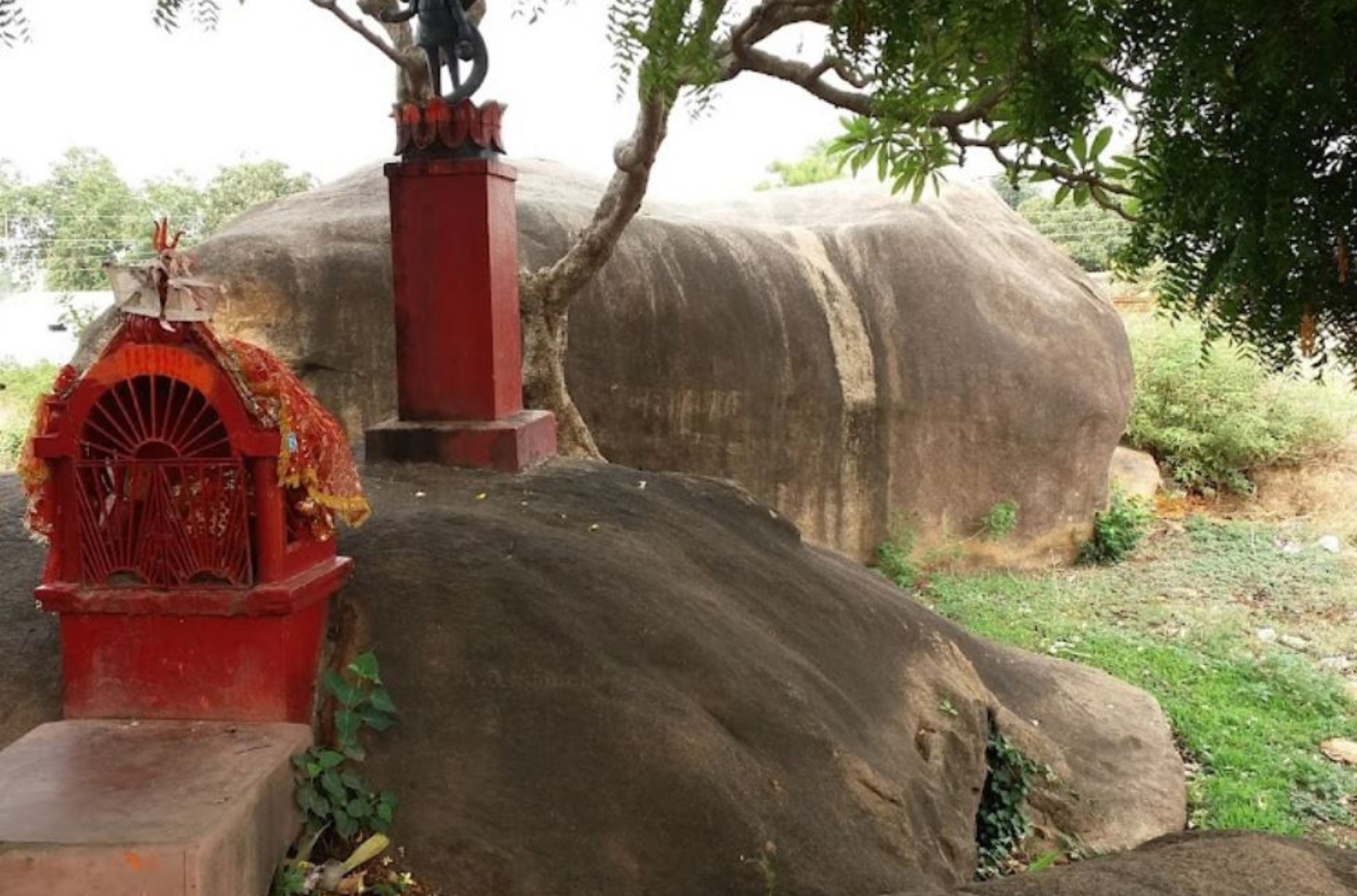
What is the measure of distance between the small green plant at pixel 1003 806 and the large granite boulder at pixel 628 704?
0.13 metres

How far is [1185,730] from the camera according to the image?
22.4 ft

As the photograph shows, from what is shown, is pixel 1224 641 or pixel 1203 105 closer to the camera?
pixel 1203 105

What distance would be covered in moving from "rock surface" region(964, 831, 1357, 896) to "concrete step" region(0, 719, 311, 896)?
1676mm

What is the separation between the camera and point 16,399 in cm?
1317

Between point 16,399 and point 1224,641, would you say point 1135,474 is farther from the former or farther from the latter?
point 16,399

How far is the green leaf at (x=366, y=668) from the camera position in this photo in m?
3.38

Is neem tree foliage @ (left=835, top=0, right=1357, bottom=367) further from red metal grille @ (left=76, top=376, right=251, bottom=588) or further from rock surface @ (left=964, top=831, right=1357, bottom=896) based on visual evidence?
red metal grille @ (left=76, top=376, right=251, bottom=588)

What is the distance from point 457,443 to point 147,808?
2.30 m

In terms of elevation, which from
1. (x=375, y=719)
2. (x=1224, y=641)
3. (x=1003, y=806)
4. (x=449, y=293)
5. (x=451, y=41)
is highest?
(x=451, y=41)

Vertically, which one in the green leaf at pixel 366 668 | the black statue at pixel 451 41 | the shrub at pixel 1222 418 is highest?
the black statue at pixel 451 41

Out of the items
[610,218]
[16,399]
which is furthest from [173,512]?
[16,399]

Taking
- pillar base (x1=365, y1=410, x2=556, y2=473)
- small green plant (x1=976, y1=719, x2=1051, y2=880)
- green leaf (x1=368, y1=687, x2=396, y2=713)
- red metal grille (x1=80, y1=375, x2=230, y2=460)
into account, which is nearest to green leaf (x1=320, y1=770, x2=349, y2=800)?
green leaf (x1=368, y1=687, x2=396, y2=713)

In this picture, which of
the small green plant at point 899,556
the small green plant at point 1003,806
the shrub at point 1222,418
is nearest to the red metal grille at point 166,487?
the small green plant at point 1003,806

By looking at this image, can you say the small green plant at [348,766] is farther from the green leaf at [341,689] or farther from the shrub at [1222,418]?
the shrub at [1222,418]
